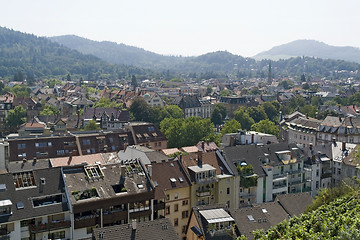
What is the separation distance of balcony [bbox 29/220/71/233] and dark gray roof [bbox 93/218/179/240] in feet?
16.4

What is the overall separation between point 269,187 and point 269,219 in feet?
39.9

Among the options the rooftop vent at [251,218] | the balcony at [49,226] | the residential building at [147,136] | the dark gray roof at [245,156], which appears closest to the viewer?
the balcony at [49,226]

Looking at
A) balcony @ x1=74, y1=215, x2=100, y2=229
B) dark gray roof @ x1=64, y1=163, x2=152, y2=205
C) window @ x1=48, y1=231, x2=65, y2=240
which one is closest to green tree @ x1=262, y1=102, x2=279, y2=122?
dark gray roof @ x1=64, y1=163, x2=152, y2=205

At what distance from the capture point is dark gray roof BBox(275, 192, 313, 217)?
43491 millimetres

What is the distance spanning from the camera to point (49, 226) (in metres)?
34.9

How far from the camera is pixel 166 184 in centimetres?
4331

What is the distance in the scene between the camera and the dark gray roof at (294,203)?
1712 inches

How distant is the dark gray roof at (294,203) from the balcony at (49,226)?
21651mm

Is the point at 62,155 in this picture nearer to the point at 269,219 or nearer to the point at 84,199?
the point at 84,199

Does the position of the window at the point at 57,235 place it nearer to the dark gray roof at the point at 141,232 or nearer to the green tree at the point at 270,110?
the dark gray roof at the point at 141,232

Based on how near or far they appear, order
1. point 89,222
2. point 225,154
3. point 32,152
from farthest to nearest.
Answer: point 32,152, point 225,154, point 89,222

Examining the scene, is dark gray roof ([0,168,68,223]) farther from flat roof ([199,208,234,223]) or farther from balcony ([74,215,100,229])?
flat roof ([199,208,234,223])

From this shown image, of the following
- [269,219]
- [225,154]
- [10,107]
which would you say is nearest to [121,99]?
[10,107]

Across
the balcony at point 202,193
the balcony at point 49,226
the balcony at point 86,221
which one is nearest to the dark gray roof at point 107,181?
the balcony at point 86,221
